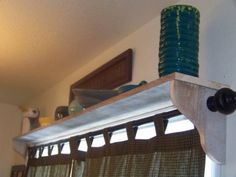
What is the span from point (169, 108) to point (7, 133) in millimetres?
2755

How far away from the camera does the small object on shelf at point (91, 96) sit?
1769 mm

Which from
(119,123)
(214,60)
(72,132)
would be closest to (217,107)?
(214,60)

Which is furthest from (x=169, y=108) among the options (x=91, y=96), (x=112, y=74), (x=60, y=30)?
(x=60, y=30)

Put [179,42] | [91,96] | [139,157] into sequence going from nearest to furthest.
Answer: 1. [179,42]
2. [139,157]
3. [91,96]

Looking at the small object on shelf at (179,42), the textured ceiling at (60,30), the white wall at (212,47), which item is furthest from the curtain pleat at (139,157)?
the textured ceiling at (60,30)

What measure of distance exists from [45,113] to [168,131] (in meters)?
1.88

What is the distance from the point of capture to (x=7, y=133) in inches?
155

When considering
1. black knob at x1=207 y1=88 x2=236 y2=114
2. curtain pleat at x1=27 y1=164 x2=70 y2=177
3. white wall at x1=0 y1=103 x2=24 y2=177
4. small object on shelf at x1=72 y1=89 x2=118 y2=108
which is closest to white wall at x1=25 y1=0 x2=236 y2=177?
black knob at x1=207 y1=88 x2=236 y2=114

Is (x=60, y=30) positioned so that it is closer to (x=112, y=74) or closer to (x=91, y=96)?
(x=112, y=74)

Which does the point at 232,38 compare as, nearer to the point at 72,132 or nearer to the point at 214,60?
the point at 214,60

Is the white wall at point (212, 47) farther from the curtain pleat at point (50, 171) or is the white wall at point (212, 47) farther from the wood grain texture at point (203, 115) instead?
the curtain pleat at point (50, 171)

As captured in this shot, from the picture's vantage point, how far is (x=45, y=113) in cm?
329

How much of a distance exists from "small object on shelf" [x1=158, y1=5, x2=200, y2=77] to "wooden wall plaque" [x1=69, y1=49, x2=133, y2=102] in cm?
66

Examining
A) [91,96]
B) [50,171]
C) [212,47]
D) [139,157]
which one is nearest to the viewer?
[212,47]
